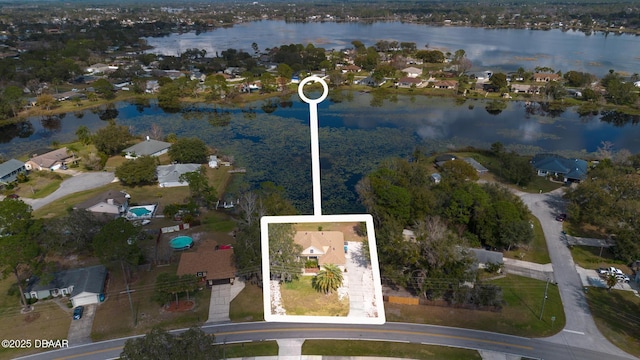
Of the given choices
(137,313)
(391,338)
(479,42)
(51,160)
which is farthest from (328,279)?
(479,42)

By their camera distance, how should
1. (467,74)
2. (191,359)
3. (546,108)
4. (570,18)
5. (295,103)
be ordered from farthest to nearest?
(570,18), (467,74), (295,103), (546,108), (191,359)

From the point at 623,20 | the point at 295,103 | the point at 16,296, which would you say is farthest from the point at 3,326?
the point at 623,20

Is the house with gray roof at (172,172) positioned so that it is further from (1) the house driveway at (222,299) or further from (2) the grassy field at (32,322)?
(1) the house driveway at (222,299)

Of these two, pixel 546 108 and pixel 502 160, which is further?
pixel 546 108

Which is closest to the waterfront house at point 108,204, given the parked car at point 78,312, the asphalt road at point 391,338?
the parked car at point 78,312

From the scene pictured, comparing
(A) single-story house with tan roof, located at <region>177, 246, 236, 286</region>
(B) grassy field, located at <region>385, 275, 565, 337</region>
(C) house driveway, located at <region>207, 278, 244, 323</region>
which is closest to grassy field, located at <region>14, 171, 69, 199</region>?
(A) single-story house with tan roof, located at <region>177, 246, 236, 286</region>

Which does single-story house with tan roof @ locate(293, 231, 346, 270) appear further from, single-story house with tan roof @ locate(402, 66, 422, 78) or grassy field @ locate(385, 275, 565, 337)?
single-story house with tan roof @ locate(402, 66, 422, 78)

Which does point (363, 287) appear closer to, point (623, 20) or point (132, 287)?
point (132, 287)
